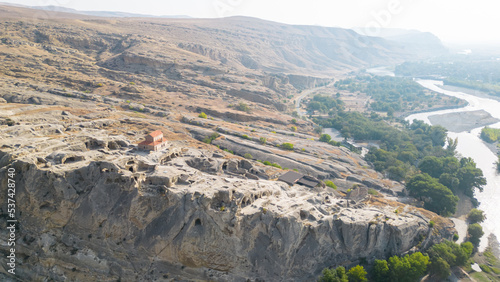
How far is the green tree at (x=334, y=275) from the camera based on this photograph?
3138cm

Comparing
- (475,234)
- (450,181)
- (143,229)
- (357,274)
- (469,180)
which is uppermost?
(143,229)

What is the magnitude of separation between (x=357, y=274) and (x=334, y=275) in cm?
315

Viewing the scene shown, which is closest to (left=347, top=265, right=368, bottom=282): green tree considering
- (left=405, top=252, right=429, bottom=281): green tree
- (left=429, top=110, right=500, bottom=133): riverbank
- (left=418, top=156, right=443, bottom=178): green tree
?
(left=405, top=252, right=429, bottom=281): green tree

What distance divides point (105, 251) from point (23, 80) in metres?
67.5

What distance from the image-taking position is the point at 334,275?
3164cm

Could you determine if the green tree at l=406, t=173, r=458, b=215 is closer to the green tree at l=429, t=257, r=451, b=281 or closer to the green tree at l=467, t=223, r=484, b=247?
the green tree at l=467, t=223, r=484, b=247

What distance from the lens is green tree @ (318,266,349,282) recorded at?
1235 inches

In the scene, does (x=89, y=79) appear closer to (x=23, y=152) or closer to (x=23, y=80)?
(x=23, y=80)

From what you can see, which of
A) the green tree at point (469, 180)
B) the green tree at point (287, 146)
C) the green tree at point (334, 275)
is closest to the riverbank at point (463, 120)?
the green tree at point (469, 180)

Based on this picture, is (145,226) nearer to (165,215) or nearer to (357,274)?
(165,215)

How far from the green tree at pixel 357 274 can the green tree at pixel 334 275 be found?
1.04 metres

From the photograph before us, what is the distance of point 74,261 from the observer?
102ft

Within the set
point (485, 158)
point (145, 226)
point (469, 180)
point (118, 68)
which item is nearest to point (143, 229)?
point (145, 226)

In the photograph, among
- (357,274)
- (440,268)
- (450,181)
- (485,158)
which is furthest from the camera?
(485,158)
